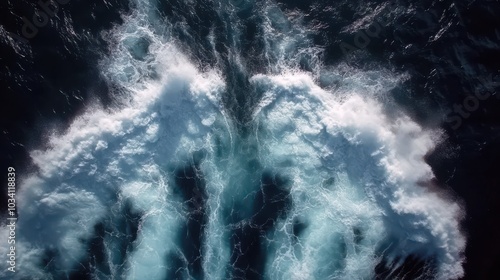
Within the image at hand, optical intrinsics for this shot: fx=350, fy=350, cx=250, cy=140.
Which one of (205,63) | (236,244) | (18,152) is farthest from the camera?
(205,63)

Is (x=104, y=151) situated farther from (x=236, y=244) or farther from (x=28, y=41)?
(x=236, y=244)

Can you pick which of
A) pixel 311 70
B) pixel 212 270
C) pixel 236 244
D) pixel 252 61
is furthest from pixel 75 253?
pixel 311 70

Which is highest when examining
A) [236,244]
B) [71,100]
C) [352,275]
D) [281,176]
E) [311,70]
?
[71,100]

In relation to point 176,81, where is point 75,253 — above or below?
below

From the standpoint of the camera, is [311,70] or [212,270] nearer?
[212,270]

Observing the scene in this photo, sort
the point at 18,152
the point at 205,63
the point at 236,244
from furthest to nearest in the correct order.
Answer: the point at 205,63, the point at 236,244, the point at 18,152

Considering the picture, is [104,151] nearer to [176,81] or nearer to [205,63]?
[176,81]
